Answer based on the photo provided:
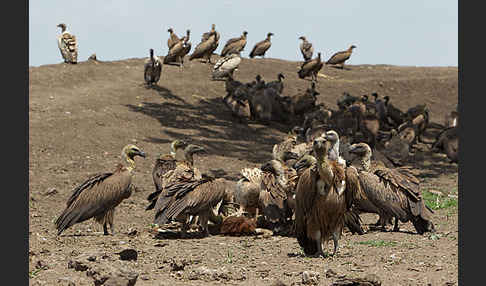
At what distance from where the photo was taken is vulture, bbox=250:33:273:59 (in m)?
31.3

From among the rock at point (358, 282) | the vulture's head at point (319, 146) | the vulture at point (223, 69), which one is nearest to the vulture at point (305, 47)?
the vulture at point (223, 69)

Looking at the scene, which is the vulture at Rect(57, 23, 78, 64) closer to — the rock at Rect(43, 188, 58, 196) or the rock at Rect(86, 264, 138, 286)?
the rock at Rect(43, 188, 58, 196)

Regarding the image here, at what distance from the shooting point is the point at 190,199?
29.5 ft

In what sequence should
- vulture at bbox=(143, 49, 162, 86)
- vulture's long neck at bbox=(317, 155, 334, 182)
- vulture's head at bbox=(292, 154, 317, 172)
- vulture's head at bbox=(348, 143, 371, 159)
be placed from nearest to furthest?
1. vulture's long neck at bbox=(317, 155, 334, 182)
2. vulture's head at bbox=(292, 154, 317, 172)
3. vulture's head at bbox=(348, 143, 371, 159)
4. vulture at bbox=(143, 49, 162, 86)

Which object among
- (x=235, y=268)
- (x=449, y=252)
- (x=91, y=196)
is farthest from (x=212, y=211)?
(x=449, y=252)

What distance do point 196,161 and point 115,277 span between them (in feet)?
34.1

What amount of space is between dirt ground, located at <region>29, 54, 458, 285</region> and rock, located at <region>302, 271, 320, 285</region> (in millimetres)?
111

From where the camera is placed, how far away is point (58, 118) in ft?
59.2

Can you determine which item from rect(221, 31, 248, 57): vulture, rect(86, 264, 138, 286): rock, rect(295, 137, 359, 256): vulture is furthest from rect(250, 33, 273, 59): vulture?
rect(86, 264, 138, 286): rock

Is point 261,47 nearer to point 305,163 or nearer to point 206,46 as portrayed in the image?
point 206,46

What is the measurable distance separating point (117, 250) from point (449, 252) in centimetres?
385

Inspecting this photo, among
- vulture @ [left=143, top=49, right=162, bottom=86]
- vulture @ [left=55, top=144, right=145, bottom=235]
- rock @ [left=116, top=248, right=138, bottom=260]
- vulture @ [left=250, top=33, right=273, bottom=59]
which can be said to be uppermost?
vulture @ [left=250, top=33, right=273, bottom=59]

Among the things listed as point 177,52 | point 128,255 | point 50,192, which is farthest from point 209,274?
point 177,52

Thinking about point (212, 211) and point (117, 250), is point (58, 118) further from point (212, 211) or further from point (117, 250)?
Result: point (117, 250)
